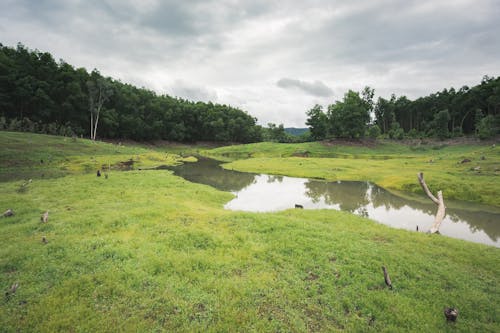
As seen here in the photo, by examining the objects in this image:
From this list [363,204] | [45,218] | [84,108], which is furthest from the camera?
[84,108]

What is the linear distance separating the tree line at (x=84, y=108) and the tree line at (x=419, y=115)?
169 ft

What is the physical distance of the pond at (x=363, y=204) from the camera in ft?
52.4

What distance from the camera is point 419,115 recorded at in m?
107

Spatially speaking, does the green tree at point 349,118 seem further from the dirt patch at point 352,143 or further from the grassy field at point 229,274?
the grassy field at point 229,274

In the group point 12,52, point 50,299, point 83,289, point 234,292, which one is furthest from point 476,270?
point 12,52

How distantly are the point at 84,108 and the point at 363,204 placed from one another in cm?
7733

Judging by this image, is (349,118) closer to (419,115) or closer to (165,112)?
(419,115)

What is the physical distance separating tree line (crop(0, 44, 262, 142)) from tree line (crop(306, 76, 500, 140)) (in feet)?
169

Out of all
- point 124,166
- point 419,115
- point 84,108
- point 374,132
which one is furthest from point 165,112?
point 419,115

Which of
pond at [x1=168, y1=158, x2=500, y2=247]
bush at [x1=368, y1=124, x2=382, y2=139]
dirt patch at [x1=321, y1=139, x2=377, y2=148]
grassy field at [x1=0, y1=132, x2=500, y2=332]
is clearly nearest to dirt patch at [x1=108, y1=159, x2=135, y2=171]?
pond at [x1=168, y1=158, x2=500, y2=247]

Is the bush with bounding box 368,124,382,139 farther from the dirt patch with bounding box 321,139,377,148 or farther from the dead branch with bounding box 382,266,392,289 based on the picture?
the dead branch with bounding box 382,266,392,289

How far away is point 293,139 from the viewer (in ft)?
434

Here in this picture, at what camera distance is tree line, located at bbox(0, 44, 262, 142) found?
54.3 meters

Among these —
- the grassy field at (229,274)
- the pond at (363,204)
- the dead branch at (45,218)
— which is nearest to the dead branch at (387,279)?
the grassy field at (229,274)
